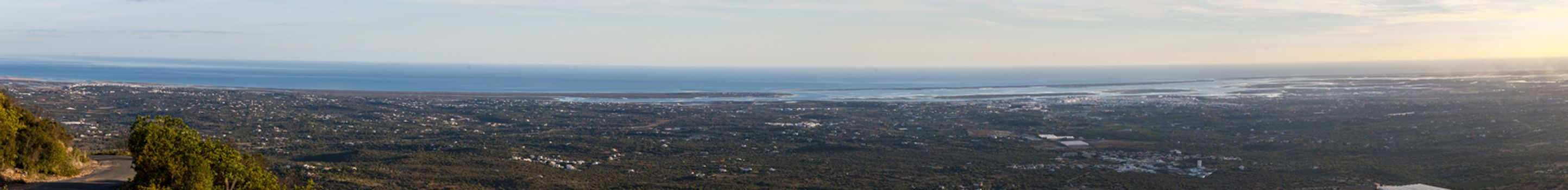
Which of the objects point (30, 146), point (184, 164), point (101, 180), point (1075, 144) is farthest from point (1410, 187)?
point (30, 146)

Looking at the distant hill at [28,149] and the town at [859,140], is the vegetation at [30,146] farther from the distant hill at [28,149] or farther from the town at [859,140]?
the town at [859,140]

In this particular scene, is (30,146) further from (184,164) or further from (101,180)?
(184,164)

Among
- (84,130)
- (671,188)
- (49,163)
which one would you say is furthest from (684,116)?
(49,163)

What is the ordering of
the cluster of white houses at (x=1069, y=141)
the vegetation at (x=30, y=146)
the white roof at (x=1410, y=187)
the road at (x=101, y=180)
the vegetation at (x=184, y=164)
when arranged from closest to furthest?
the vegetation at (x=184, y=164) < the road at (x=101, y=180) < the vegetation at (x=30, y=146) < the white roof at (x=1410, y=187) < the cluster of white houses at (x=1069, y=141)

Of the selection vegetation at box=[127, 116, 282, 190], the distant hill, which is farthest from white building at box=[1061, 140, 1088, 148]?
the distant hill

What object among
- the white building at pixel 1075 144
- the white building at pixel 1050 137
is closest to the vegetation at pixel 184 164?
the white building at pixel 1075 144

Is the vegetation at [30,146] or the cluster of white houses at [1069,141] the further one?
the cluster of white houses at [1069,141]

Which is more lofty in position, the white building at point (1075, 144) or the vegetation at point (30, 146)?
the vegetation at point (30, 146)

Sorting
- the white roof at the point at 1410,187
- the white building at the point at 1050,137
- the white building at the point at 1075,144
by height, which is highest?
the white roof at the point at 1410,187
